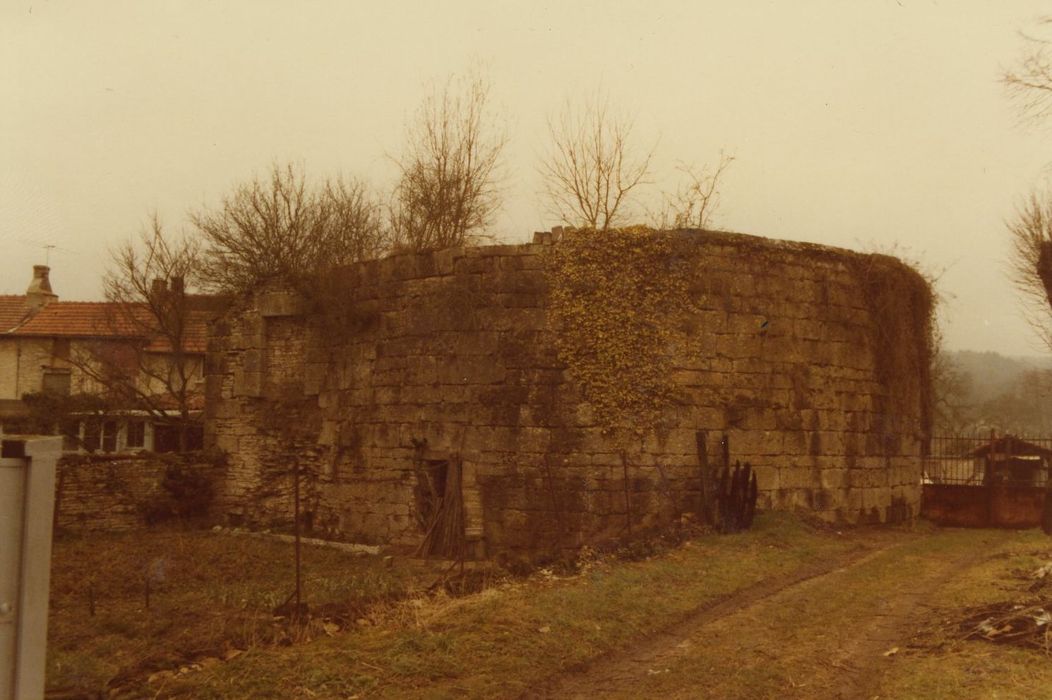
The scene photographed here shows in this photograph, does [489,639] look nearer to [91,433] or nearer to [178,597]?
[178,597]

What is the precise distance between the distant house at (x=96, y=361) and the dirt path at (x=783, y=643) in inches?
594

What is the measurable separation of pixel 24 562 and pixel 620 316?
10860mm

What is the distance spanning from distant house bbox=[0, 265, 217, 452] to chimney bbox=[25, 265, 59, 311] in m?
0.04

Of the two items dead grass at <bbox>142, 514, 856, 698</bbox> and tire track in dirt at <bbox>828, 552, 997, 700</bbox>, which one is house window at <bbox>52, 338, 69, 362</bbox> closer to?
dead grass at <bbox>142, 514, 856, 698</bbox>

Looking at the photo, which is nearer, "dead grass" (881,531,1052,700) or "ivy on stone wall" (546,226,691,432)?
"dead grass" (881,531,1052,700)

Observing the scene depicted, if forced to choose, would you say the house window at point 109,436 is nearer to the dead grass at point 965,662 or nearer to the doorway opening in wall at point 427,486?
the doorway opening in wall at point 427,486

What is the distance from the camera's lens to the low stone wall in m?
16.0

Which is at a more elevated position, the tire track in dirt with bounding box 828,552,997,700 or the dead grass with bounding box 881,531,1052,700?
the dead grass with bounding box 881,531,1052,700

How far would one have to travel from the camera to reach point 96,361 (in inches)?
1125

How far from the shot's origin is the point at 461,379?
1369 centimetres

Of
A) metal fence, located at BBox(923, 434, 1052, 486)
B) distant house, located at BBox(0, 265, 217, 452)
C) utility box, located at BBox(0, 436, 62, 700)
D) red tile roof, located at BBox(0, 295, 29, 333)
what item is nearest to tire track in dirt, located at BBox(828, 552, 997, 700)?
utility box, located at BBox(0, 436, 62, 700)

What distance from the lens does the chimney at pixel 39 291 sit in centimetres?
3662

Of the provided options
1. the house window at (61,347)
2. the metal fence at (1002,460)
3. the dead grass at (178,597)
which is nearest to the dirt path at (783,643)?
the dead grass at (178,597)

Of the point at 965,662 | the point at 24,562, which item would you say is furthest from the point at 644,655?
the point at 24,562
